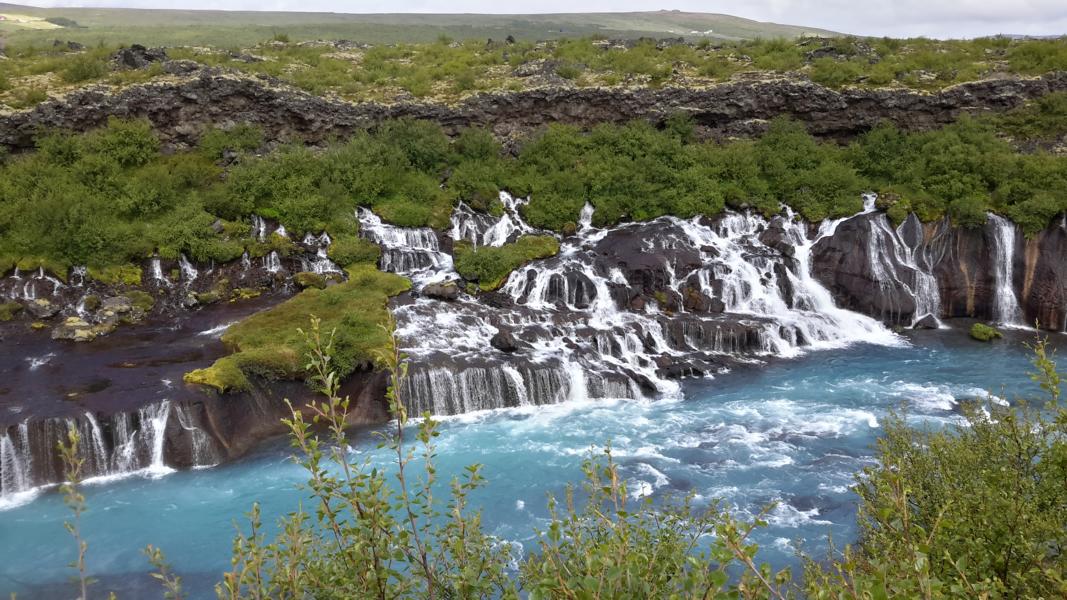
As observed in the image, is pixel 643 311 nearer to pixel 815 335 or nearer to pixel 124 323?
pixel 815 335

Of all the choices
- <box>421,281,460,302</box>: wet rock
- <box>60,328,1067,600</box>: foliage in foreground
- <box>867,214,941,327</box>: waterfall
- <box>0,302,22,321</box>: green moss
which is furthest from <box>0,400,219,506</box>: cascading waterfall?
<box>867,214,941,327</box>: waterfall

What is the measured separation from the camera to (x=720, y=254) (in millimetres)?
29094

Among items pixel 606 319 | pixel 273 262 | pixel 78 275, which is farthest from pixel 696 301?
pixel 78 275

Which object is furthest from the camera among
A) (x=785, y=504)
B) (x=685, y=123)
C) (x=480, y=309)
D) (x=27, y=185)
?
(x=685, y=123)

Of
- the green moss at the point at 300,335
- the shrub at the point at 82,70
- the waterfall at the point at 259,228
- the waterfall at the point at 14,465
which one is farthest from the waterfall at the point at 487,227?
the shrub at the point at 82,70

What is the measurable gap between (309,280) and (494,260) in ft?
24.4

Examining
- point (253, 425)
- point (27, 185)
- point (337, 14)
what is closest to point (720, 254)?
point (253, 425)

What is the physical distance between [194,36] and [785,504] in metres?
95.9

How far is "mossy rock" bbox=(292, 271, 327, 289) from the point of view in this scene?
87.3 ft

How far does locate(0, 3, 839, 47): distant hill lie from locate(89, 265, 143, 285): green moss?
1321 inches

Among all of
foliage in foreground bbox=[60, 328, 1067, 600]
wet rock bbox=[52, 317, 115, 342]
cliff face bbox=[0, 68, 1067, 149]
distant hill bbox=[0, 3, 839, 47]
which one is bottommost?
wet rock bbox=[52, 317, 115, 342]

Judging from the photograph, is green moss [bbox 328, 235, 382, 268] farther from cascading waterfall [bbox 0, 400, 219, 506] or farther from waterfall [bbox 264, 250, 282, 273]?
cascading waterfall [bbox 0, 400, 219, 506]

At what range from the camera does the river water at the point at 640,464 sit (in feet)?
46.4

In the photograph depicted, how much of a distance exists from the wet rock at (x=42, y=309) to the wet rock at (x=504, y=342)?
617 inches
